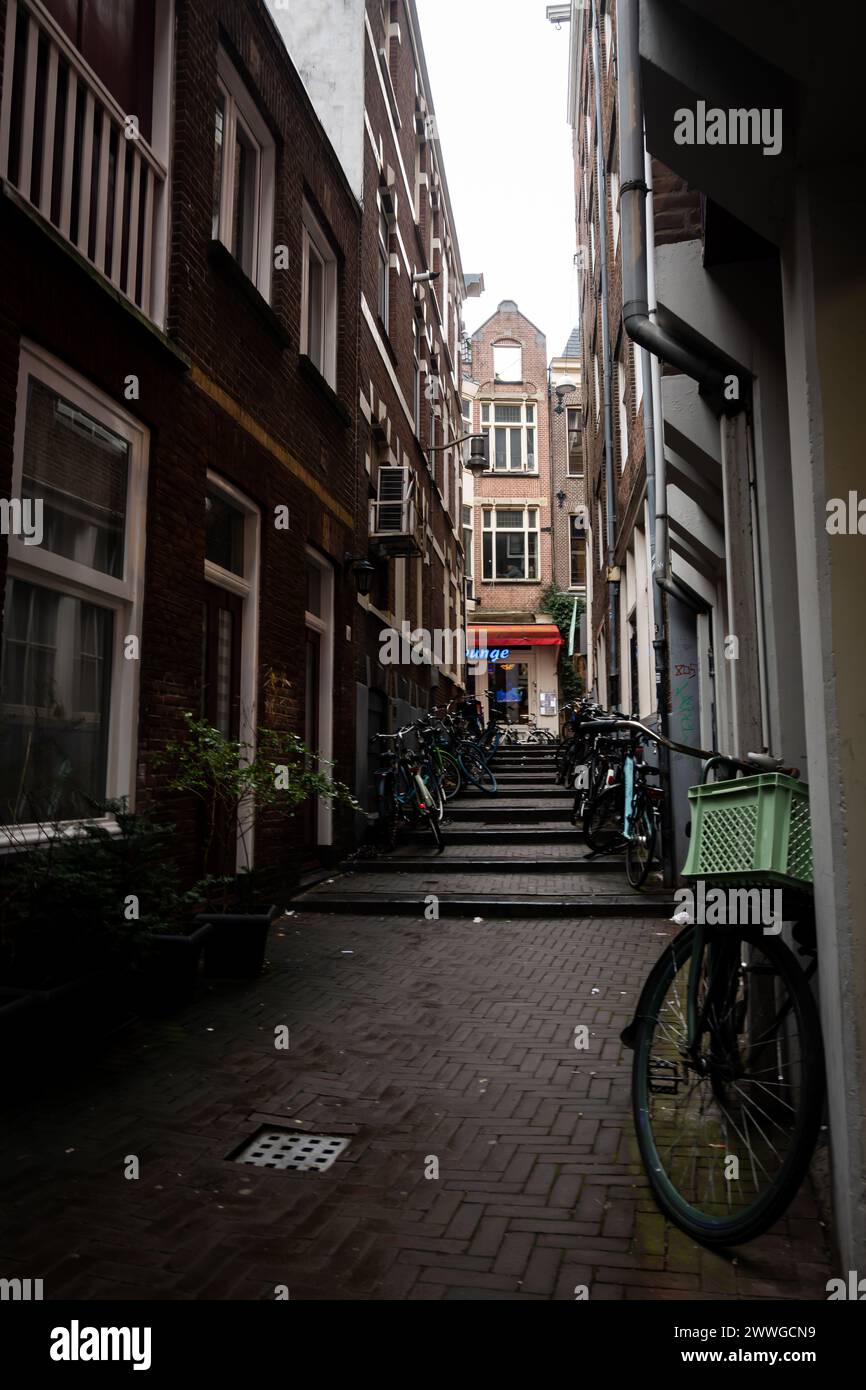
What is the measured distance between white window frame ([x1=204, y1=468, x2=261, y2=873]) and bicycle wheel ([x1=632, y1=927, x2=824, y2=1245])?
16.1ft

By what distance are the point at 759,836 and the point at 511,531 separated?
34589mm

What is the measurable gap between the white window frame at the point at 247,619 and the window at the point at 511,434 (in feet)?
98.7

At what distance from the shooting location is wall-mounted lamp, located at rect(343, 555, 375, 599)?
37.2 feet

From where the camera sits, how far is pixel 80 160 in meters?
5.70

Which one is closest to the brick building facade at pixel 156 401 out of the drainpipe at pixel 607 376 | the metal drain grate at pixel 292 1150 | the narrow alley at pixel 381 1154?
the narrow alley at pixel 381 1154

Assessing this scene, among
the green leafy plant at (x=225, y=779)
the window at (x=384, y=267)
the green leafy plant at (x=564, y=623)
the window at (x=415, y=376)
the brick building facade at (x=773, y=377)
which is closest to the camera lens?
the brick building facade at (x=773, y=377)

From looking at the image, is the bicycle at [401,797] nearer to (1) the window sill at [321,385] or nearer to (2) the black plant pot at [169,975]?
(1) the window sill at [321,385]

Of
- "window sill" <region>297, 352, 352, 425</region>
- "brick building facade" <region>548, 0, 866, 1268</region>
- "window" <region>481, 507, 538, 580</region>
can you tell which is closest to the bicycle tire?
"window sill" <region>297, 352, 352, 425</region>

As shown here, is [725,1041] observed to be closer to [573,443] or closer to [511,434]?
[573,443]

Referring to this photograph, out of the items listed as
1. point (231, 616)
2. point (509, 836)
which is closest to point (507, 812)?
point (509, 836)

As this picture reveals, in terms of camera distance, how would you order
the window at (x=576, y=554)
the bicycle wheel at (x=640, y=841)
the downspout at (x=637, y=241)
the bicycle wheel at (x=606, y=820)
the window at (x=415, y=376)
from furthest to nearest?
the window at (x=576, y=554)
the window at (x=415, y=376)
the bicycle wheel at (x=606, y=820)
the bicycle wheel at (x=640, y=841)
the downspout at (x=637, y=241)

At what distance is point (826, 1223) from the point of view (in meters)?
2.98

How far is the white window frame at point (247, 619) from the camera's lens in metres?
7.82
